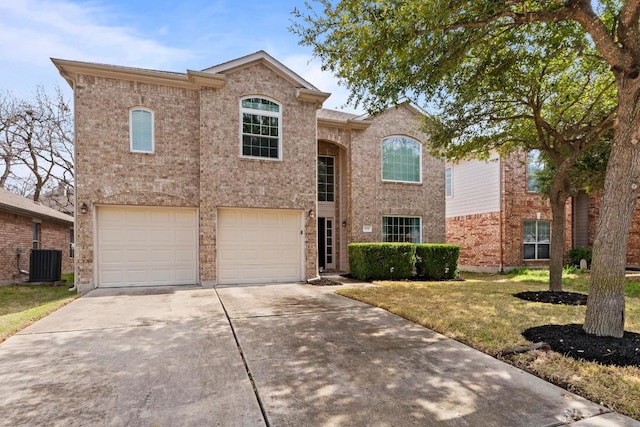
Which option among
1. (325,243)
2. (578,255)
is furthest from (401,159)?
(578,255)

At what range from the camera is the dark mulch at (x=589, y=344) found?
3744mm

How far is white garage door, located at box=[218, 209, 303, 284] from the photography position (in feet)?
33.6

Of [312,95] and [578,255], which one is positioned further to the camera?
[578,255]

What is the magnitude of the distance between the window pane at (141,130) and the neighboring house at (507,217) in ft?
42.7

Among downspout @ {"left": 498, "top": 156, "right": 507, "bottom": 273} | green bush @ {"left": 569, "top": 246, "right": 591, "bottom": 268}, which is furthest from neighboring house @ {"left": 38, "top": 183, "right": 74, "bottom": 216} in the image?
green bush @ {"left": 569, "top": 246, "right": 591, "bottom": 268}

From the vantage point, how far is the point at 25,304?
7.45m

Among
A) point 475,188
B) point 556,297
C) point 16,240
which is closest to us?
point 556,297

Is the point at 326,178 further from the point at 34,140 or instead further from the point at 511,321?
the point at 34,140

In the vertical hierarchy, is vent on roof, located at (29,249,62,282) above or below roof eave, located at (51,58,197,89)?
below

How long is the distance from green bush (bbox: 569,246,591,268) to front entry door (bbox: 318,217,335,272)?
11.3 meters

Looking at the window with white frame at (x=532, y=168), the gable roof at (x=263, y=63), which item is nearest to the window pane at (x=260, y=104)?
the gable roof at (x=263, y=63)

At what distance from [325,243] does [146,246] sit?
648 cm

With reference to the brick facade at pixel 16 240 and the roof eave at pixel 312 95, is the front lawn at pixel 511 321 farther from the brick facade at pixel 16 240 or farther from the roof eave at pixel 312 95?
the brick facade at pixel 16 240

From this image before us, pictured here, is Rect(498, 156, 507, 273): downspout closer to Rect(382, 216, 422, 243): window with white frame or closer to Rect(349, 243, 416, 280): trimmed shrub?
Rect(382, 216, 422, 243): window with white frame
